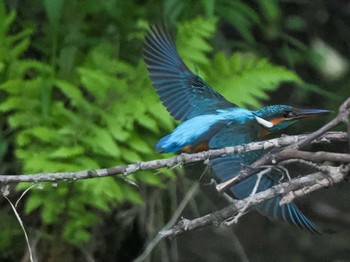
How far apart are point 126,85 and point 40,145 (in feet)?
0.77

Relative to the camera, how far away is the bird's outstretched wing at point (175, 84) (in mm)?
986

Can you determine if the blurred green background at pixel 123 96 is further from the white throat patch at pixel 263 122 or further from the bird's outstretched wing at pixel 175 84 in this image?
the white throat patch at pixel 263 122

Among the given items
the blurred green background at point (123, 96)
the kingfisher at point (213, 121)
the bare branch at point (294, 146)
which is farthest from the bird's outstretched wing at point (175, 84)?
the blurred green background at point (123, 96)

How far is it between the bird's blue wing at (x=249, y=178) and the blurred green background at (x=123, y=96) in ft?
2.42

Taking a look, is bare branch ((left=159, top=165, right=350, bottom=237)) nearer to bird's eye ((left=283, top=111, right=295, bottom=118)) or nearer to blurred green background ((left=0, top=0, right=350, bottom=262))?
bird's eye ((left=283, top=111, right=295, bottom=118))

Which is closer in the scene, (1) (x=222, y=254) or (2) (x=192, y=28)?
(2) (x=192, y=28)

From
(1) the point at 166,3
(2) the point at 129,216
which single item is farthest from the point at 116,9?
(2) the point at 129,216

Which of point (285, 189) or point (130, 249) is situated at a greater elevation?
point (285, 189)

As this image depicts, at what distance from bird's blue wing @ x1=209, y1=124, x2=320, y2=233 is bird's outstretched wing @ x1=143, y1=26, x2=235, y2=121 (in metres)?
0.07

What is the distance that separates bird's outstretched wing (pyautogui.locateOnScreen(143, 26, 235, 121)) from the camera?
3.23 ft

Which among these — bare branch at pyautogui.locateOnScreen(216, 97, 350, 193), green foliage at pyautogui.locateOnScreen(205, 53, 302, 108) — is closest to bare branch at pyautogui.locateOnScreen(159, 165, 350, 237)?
bare branch at pyautogui.locateOnScreen(216, 97, 350, 193)

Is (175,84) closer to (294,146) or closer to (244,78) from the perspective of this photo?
(294,146)

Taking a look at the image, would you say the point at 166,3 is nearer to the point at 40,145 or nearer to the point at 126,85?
the point at 126,85

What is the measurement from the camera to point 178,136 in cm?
89
